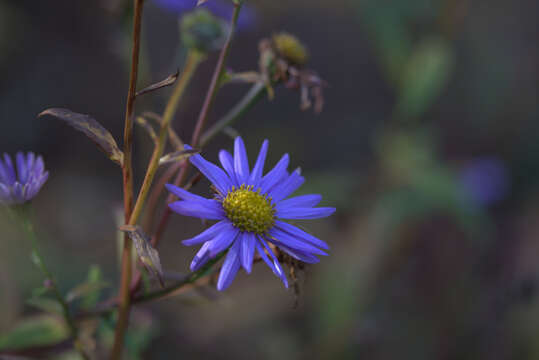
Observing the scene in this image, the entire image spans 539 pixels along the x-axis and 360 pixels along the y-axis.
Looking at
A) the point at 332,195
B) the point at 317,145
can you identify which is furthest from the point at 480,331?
the point at 317,145

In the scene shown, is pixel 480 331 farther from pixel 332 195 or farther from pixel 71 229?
pixel 71 229

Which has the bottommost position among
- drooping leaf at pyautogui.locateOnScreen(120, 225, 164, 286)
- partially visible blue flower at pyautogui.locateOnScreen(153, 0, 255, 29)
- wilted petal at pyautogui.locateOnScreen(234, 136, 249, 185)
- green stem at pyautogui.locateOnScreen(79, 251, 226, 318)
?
green stem at pyautogui.locateOnScreen(79, 251, 226, 318)

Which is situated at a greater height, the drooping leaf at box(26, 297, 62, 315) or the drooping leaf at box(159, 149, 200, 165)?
the drooping leaf at box(159, 149, 200, 165)

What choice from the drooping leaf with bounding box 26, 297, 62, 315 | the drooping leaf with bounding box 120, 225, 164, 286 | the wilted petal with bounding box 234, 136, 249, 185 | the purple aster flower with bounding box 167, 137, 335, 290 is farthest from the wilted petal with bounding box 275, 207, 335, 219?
the drooping leaf with bounding box 26, 297, 62, 315

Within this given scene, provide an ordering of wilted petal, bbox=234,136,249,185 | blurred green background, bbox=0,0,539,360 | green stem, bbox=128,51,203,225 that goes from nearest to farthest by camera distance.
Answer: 1. green stem, bbox=128,51,203,225
2. wilted petal, bbox=234,136,249,185
3. blurred green background, bbox=0,0,539,360

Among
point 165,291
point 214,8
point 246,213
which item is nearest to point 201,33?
point 246,213

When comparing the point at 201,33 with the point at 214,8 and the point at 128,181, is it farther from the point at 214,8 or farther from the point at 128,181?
the point at 214,8

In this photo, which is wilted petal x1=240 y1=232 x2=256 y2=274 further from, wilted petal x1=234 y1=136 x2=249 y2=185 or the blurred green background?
the blurred green background
